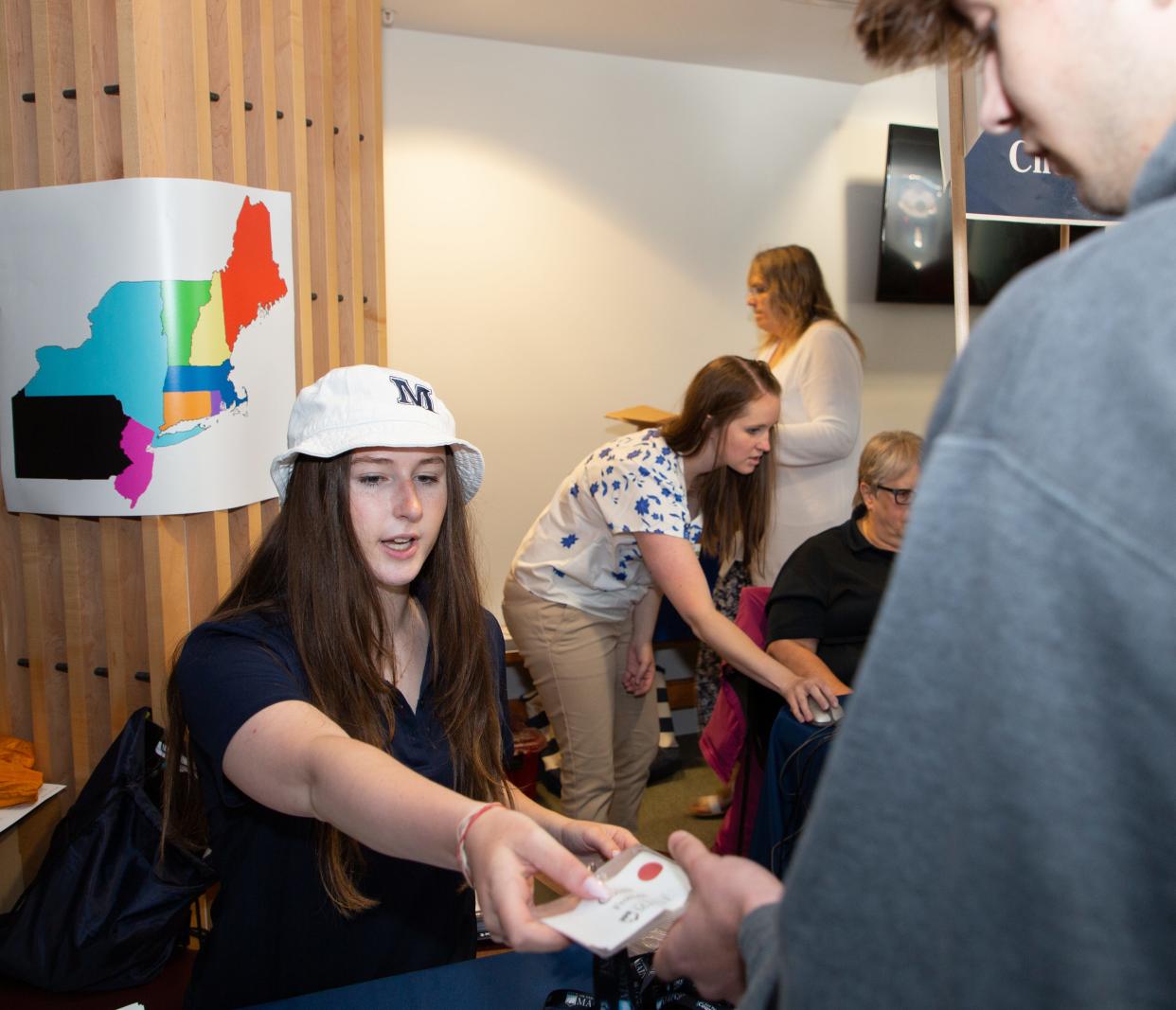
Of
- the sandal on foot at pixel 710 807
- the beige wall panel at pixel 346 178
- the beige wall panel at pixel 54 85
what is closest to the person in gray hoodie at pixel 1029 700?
the beige wall panel at pixel 54 85

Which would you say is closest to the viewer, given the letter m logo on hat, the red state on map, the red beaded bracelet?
the red beaded bracelet

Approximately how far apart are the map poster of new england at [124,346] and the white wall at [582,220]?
2.32 meters

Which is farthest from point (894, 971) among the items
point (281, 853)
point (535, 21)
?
point (535, 21)

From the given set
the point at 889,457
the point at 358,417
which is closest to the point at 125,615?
the point at 358,417

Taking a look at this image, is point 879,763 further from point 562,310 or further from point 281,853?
point 562,310

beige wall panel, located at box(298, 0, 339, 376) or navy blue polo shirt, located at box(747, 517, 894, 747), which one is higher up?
beige wall panel, located at box(298, 0, 339, 376)

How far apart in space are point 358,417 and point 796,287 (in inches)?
107

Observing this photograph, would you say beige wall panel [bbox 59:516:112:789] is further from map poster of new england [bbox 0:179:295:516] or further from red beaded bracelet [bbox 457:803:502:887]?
red beaded bracelet [bbox 457:803:502:887]

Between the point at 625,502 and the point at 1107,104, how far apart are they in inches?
83.0

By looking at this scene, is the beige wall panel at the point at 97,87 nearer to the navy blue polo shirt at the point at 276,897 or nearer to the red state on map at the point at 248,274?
the red state on map at the point at 248,274

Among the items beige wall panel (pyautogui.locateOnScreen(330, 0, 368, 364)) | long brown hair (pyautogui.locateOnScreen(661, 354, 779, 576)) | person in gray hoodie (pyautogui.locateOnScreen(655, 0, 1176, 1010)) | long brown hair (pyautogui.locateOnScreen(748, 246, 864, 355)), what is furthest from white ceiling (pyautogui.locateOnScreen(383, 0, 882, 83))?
person in gray hoodie (pyautogui.locateOnScreen(655, 0, 1176, 1010))

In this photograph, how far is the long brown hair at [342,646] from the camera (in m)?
1.45

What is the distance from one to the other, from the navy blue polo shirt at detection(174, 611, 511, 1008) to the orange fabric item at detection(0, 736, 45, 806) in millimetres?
1011

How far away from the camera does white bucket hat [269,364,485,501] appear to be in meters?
1.50
